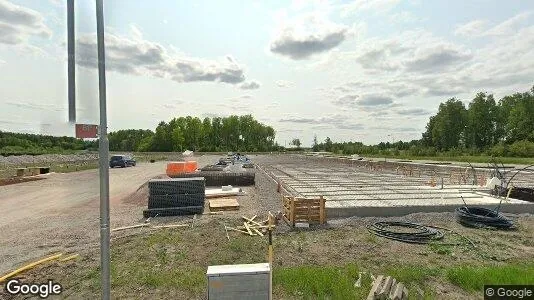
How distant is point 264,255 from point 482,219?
8535mm

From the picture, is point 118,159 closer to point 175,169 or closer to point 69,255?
point 175,169

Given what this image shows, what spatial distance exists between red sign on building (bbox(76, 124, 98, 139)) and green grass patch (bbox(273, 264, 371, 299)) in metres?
4.89

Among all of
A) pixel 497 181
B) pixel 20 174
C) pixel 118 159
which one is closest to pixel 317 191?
pixel 497 181

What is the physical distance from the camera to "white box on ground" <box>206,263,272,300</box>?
17.9ft

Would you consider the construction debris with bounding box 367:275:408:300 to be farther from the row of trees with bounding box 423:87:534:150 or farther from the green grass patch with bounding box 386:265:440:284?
the row of trees with bounding box 423:87:534:150

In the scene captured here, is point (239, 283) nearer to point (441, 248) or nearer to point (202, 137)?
point (441, 248)

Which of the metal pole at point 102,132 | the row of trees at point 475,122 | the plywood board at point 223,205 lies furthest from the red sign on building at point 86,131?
the row of trees at point 475,122

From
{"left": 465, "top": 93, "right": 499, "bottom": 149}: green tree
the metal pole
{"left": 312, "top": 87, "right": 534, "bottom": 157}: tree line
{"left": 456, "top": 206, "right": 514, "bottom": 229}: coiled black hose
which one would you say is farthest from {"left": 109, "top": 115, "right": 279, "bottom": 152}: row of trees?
the metal pole

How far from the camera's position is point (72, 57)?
3.66 m

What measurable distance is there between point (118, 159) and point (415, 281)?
45053mm

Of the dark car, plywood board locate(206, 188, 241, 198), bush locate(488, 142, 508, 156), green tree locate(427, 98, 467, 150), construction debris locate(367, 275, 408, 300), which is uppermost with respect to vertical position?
green tree locate(427, 98, 467, 150)

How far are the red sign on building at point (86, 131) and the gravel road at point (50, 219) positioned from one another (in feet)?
7.53

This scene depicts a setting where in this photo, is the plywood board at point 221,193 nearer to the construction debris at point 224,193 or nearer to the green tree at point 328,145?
the construction debris at point 224,193

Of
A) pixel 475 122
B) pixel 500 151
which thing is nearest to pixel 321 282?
pixel 500 151
